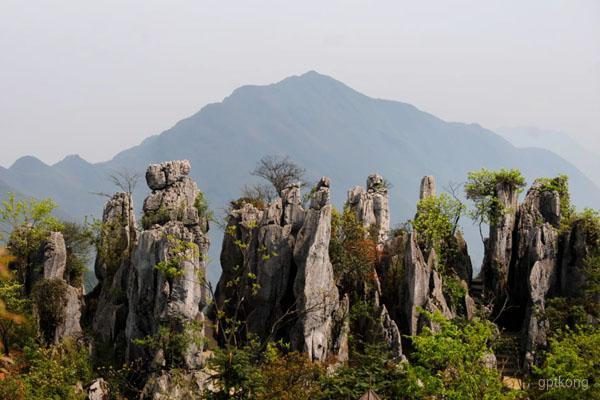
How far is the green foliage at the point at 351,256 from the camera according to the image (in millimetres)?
39875

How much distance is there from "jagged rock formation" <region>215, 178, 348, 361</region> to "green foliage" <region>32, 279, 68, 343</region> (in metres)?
9.52

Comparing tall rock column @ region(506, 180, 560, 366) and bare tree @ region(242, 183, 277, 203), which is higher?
bare tree @ region(242, 183, 277, 203)

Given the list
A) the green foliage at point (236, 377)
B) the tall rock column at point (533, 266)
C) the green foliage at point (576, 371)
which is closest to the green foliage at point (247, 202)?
the green foliage at point (236, 377)

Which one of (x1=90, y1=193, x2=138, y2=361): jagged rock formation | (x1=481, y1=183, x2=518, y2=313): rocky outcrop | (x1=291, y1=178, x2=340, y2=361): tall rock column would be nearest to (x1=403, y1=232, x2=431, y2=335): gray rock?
(x1=291, y1=178, x2=340, y2=361): tall rock column

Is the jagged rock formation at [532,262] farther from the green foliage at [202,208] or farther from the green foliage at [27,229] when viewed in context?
the green foliage at [27,229]

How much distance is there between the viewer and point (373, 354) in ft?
107

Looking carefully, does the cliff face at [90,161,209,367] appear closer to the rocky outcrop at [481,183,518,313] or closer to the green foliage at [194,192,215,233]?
the green foliage at [194,192,215,233]

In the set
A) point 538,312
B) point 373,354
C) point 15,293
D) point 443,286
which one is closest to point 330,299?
point 373,354

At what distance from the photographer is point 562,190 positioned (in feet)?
150

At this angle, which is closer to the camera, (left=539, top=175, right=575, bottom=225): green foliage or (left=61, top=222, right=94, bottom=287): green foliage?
(left=61, top=222, right=94, bottom=287): green foliage

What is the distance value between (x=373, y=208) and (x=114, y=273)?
18.6 m

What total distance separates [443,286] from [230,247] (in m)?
14.1

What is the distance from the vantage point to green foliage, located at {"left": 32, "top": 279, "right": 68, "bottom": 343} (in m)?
37.8

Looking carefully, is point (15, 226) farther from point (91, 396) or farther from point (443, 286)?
point (443, 286)
